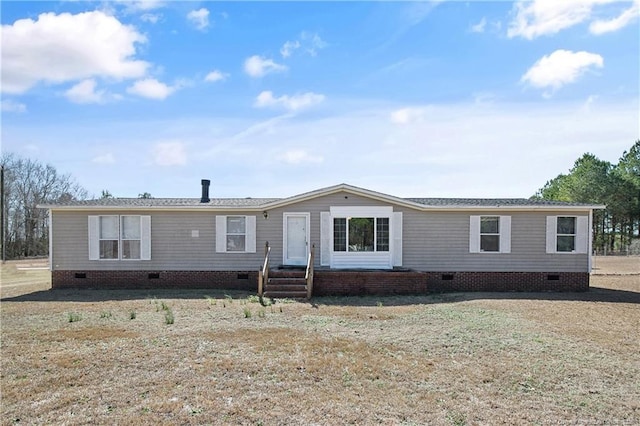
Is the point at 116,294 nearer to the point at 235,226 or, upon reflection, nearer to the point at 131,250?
the point at 131,250

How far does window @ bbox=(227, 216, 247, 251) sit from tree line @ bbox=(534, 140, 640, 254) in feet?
107

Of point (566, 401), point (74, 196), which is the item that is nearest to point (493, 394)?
point (566, 401)

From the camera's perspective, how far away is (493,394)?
5.18m

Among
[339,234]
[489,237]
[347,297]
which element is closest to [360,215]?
[339,234]

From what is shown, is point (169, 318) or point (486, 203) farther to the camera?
point (486, 203)

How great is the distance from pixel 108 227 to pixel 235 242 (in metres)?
4.42

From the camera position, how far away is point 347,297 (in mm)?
12992

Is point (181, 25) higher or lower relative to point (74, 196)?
higher

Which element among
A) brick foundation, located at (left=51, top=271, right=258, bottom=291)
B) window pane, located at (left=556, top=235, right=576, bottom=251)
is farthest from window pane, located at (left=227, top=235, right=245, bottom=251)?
window pane, located at (left=556, top=235, right=576, bottom=251)

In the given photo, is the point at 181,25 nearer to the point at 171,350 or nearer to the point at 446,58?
the point at 446,58

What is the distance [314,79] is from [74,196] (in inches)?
1437

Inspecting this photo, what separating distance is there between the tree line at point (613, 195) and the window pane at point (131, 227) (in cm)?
3570

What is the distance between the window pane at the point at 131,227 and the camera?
1487cm

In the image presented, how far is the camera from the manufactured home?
1445cm
